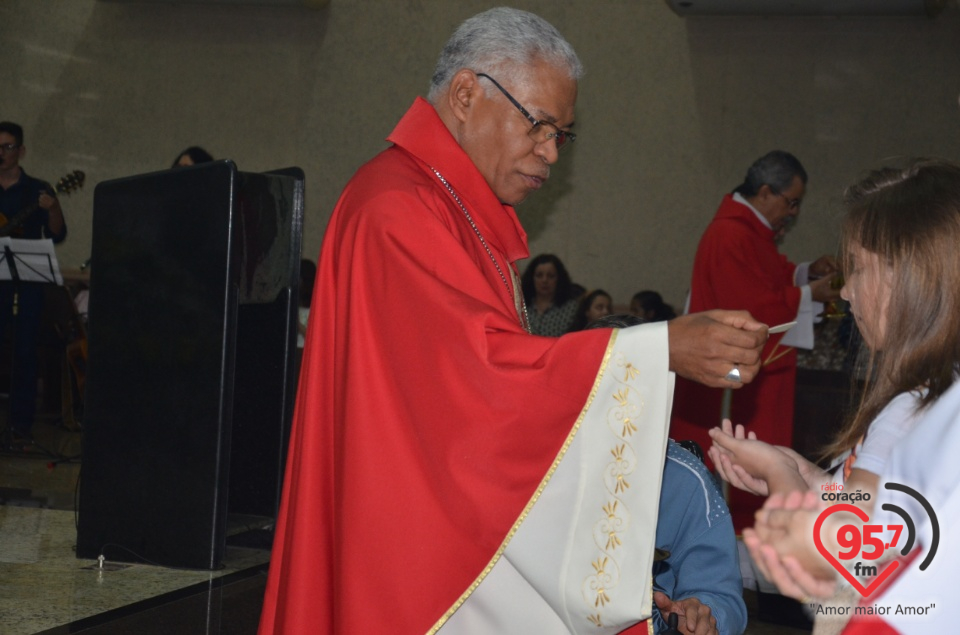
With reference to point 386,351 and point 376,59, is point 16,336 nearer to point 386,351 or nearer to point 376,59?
point 376,59

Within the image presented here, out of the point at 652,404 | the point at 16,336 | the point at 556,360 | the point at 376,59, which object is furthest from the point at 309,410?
the point at 376,59

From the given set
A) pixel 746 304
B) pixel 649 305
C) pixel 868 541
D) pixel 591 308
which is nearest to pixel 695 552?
pixel 868 541

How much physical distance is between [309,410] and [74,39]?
8555 mm

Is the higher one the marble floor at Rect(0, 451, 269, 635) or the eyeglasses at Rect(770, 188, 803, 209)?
the eyeglasses at Rect(770, 188, 803, 209)

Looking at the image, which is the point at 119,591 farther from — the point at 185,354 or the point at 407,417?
the point at 407,417

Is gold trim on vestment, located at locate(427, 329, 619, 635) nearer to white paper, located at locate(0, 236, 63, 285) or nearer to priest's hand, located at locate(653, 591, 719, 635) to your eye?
priest's hand, located at locate(653, 591, 719, 635)

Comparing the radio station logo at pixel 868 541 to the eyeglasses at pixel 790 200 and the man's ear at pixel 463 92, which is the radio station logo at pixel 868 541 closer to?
the man's ear at pixel 463 92

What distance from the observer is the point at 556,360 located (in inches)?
66.3

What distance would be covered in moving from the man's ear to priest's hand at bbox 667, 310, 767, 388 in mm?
681

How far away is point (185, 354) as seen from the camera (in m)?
3.34

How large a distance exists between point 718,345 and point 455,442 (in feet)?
1.43

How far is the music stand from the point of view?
566cm

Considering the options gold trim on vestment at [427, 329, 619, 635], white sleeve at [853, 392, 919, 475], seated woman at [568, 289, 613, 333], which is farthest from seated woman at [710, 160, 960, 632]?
seated woman at [568, 289, 613, 333]

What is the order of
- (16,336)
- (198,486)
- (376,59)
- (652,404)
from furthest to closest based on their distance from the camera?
1. (376,59)
2. (16,336)
3. (198,486)
4. (652,404)
